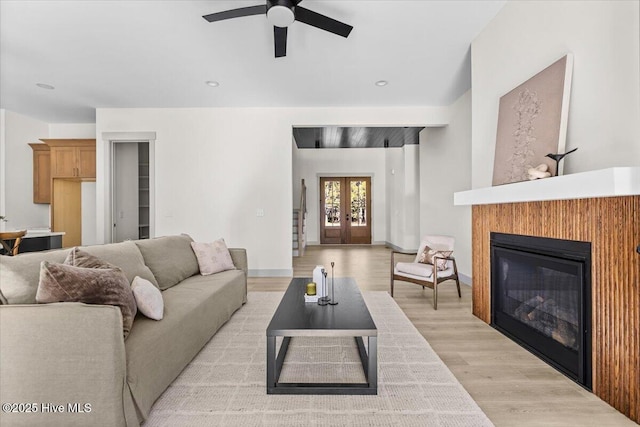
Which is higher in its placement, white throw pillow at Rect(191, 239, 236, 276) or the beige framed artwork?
the beige framed artwork

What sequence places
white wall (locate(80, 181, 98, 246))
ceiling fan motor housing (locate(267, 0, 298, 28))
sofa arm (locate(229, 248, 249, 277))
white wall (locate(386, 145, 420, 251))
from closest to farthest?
ceiling fan motor housing (locate(267, 0, 298, 28)), sofa arm (locate(229, 248, 249, 277)), white wall (locate(80, 181, 98, 246)), white wall (locate(386, 145, 420, 251))

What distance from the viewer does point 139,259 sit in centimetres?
250

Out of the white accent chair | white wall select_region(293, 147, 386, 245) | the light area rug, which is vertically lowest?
the light area rug

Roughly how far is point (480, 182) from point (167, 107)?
495 centimetres

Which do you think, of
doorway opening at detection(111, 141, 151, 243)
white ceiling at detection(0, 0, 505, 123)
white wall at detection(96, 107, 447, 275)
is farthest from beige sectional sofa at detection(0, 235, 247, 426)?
doorway opening at detection(111, 141, 151, 243)

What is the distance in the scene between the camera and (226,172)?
17.5ft

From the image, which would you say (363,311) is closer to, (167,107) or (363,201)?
(167,107)

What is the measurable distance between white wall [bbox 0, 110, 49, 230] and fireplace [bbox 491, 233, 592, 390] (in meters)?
7.70

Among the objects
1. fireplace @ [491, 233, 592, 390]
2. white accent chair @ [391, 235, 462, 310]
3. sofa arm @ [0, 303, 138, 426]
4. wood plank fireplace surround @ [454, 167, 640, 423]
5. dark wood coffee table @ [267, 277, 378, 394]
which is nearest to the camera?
sofa arm @ [0, 303, 138, 426]

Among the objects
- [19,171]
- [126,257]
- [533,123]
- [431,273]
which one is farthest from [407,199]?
[19,171]

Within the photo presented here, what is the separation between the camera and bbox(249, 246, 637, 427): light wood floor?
1.68 metres

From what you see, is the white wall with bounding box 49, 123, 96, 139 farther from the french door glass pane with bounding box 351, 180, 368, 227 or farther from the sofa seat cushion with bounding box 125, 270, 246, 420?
the french door glass pane with bounding box 351, 180, 368, 227

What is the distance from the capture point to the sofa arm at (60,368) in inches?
54.1

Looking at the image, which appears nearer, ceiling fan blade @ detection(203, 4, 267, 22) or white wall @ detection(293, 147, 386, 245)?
ceiling fan blade @ detection(203, 4, 267, 22)
